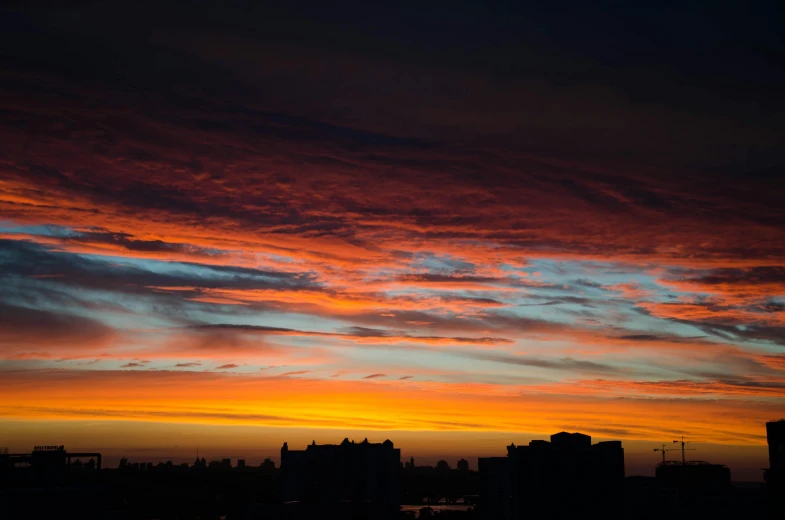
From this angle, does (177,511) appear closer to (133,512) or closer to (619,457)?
(133,512)

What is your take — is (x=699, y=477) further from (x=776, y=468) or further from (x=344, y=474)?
(x=776, y=468)

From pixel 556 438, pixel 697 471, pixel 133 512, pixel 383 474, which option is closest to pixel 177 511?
pixel 133 512

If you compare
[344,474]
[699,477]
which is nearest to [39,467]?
[344,474]

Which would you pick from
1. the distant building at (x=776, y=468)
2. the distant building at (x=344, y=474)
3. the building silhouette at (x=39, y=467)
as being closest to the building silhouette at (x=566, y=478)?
the distant building at (x=344, y=474)

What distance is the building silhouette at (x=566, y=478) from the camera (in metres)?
109

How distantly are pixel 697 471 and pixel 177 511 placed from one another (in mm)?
113704

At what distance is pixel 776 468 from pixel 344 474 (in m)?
72.1

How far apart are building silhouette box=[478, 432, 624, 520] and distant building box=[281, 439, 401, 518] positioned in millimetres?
21636

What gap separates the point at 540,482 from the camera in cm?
11225

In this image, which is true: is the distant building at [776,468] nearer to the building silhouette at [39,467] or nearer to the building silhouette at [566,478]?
the building silhouette at [566,478]

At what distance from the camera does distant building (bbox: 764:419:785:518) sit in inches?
2744

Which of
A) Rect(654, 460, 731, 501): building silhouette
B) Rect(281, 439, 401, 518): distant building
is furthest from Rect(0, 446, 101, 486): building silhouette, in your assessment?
Rect(654, 460, 731, 501): building silhouette

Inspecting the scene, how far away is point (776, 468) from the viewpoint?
7038 cm

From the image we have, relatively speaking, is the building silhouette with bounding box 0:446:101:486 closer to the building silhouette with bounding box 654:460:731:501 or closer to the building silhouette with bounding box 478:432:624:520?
the building silhouette with bounding box 478:432:624:520
